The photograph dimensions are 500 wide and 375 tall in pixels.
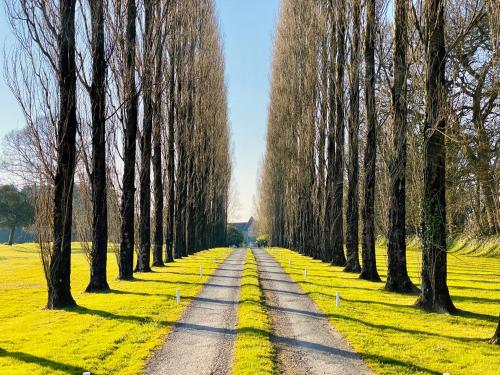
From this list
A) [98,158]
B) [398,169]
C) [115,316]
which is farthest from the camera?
[98,158]

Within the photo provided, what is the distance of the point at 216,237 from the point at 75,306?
58950mm

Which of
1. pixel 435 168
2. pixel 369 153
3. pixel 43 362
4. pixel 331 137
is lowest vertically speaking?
pixel 43 362

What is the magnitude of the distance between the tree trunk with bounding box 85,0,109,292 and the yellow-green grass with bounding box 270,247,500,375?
7.80m

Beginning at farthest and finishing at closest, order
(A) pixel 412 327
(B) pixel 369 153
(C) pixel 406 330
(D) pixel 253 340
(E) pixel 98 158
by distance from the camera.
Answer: (B) pixel 369 153 → (E) pixel 98 158 → (A) pixel 412 327 → (C) pixel 406 330 → (D) pixel 253 340

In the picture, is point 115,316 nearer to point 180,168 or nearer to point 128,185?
point 128,185

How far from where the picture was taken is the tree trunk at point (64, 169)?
1353 centimetres

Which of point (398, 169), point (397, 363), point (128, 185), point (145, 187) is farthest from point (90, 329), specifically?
point (145, 187)

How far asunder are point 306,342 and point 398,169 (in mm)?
8560

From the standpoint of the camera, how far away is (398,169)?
645 inches

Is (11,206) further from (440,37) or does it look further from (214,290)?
(440,37)

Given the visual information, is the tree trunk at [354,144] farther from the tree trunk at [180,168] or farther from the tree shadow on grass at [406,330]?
the tree trunk at [180,168]

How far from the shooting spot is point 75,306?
13.7m

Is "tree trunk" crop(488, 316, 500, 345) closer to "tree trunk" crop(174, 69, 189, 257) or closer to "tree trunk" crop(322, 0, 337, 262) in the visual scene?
"tree trunk" crop(322, 0, 337, 262)

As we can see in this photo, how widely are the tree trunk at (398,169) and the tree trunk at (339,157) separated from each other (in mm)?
9051
